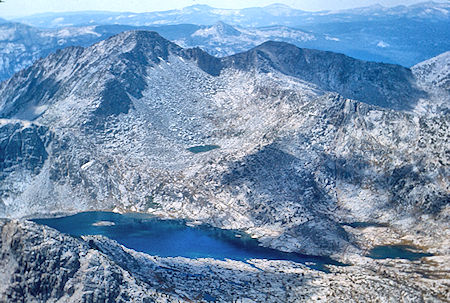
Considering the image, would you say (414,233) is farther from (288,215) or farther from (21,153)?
(21,153)

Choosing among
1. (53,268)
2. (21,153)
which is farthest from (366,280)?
(21,153)

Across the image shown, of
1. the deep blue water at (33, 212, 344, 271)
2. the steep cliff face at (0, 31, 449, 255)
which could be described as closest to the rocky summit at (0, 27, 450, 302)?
the steep cliff face at (0, 31, 449, 255)

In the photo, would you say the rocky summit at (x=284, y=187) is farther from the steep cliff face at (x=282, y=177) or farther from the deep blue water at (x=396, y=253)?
the deep blue water at (x=396, y=253)

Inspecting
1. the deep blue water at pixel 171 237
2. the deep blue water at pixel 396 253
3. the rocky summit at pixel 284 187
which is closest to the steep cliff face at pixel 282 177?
the rocky summit at pixel 284 187

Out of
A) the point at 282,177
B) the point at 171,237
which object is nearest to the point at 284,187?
the point at 282,177

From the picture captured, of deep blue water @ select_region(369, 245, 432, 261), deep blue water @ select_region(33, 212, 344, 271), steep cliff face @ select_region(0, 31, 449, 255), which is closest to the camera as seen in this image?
deep blue water @ select_region(369, 245, 432, 261)

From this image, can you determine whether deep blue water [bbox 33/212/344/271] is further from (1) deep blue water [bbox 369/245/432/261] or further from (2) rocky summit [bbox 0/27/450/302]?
(1) deep blue water [bbox 369/245/432/261]
